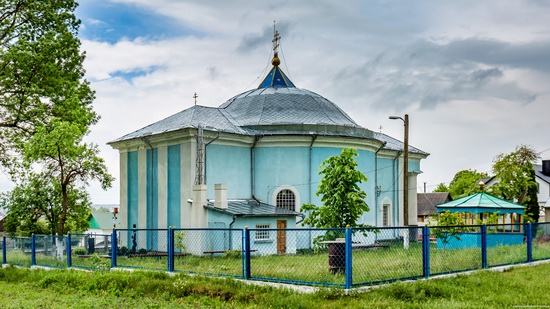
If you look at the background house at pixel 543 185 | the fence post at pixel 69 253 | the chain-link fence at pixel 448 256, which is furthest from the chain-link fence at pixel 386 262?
the background house at pixel 543 185

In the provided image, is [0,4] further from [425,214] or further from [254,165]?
[425,214]

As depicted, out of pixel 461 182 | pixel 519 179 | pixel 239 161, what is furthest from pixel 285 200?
pixel 461 182

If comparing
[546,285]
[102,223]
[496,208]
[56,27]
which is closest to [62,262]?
[56,27]

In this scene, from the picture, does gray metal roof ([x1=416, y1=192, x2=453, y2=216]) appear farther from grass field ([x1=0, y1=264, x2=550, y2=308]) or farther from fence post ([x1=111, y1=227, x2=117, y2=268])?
fence post ([x1=111, y1=227, x2=117, y2=268])

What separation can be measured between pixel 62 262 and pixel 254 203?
32.9 feet

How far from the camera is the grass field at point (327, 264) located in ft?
41.0

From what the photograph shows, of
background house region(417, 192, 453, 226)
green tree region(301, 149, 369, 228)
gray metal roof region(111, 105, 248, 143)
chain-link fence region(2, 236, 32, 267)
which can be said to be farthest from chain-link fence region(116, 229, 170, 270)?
background house region(417, 192, 453, 226)

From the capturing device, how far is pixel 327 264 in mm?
13844

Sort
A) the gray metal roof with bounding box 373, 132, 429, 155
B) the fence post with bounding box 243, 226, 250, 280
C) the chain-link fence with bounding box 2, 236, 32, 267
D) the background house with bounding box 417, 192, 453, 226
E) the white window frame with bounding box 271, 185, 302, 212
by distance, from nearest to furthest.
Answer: the fence post with bounding box 243, 226, 250, 280 < the chain-link fence with bounding box 2, 236, 32, 267 < the white window frame with bounding box 271, 185, 302, 212 < the gray metal roof with bounding box 373, 132, 429, 155 < the background house with bounding box 417, 192, 453, 226

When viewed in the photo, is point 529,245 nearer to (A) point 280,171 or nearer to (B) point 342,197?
(B) point 342,197

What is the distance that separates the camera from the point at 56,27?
25812 mm

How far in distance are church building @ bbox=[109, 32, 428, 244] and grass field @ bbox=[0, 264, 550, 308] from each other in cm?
927

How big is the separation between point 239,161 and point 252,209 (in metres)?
2.72

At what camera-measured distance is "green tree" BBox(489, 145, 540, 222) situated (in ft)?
137
